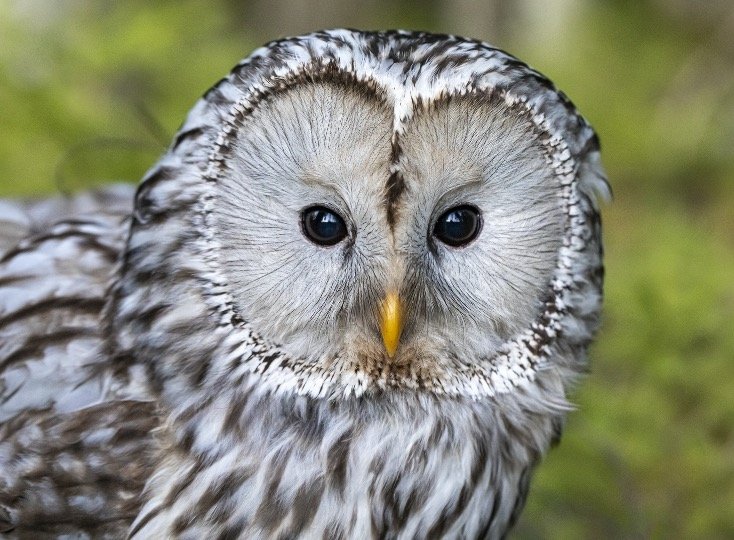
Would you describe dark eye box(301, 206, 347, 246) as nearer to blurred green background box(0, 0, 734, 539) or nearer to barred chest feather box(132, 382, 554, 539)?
barred chest feather box(132, 382, 554, 539)

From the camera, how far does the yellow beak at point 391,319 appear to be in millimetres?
1998

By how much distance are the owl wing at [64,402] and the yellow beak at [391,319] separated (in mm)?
548

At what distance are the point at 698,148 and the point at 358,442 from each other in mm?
3894

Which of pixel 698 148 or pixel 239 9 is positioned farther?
pixel 239 9

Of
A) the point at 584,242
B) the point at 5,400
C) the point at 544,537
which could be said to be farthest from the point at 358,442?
the point at 544,537

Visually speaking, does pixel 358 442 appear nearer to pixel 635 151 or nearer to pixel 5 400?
pixel 5 400

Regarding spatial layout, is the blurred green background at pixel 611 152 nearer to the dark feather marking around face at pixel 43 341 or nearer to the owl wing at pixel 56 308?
the owl wing at pixel 56 308

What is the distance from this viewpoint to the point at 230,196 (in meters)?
2.15

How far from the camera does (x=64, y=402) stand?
7.55 feet

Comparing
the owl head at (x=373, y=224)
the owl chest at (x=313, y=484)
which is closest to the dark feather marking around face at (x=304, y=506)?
the owl chest at (x=313, y=484)

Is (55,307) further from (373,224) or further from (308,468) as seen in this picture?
(373,224)

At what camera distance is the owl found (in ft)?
6.68

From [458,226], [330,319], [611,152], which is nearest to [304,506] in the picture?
[330,319]

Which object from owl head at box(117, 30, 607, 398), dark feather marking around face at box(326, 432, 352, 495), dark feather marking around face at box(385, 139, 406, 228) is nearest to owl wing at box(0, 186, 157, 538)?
owl head at box(117, 30, 607, 398)
